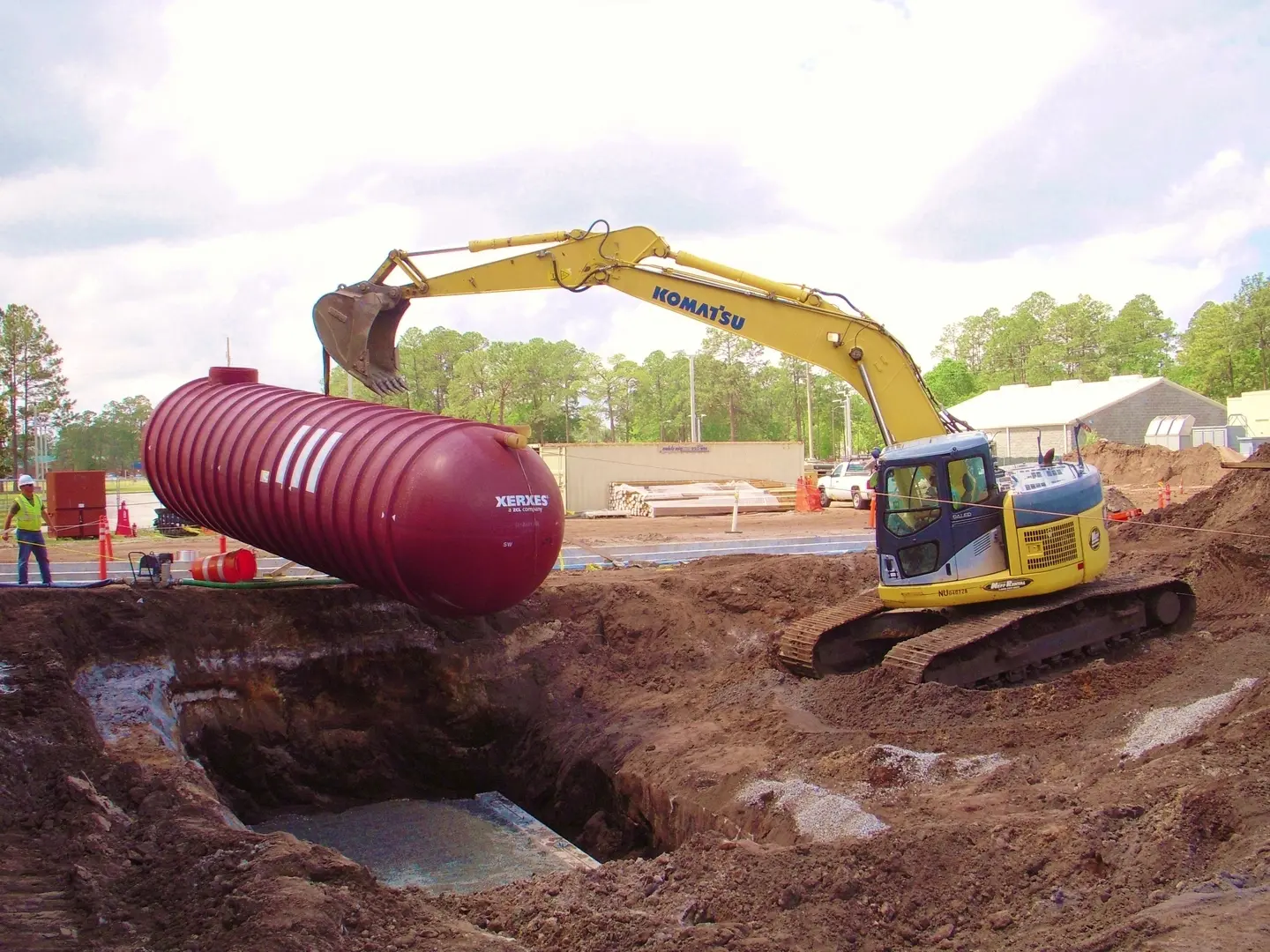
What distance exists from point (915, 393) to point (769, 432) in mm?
66046

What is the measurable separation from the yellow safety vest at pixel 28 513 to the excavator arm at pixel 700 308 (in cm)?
479

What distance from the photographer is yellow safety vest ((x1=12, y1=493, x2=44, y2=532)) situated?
524 inches

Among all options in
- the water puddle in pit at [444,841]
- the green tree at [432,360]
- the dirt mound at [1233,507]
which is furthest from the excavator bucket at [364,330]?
the green tree at [432,360]

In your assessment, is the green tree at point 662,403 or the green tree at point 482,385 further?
the green tree at point 662,403

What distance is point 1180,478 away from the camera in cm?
3241

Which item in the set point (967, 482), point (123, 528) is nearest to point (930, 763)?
point (967, 482)

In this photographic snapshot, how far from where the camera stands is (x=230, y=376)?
1252 cm

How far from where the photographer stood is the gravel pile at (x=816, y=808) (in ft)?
23.5

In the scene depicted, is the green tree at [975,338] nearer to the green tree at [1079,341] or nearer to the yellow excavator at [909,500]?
the green tree at [1079,341]

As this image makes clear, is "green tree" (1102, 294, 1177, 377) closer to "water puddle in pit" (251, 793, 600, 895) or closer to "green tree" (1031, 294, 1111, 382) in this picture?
"green tree" (1031, 294, 1111, 382)

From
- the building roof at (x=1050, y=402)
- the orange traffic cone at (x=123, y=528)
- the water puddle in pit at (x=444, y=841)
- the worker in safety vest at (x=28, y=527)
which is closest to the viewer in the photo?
the water puddle in pit at (x=444, y=841)

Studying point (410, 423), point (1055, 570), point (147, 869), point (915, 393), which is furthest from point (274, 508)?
point (1055, 570)

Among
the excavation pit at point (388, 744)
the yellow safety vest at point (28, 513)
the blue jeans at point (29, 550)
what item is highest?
the yellow safety vest at point (28, 513)

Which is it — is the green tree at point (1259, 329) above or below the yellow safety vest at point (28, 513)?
above
